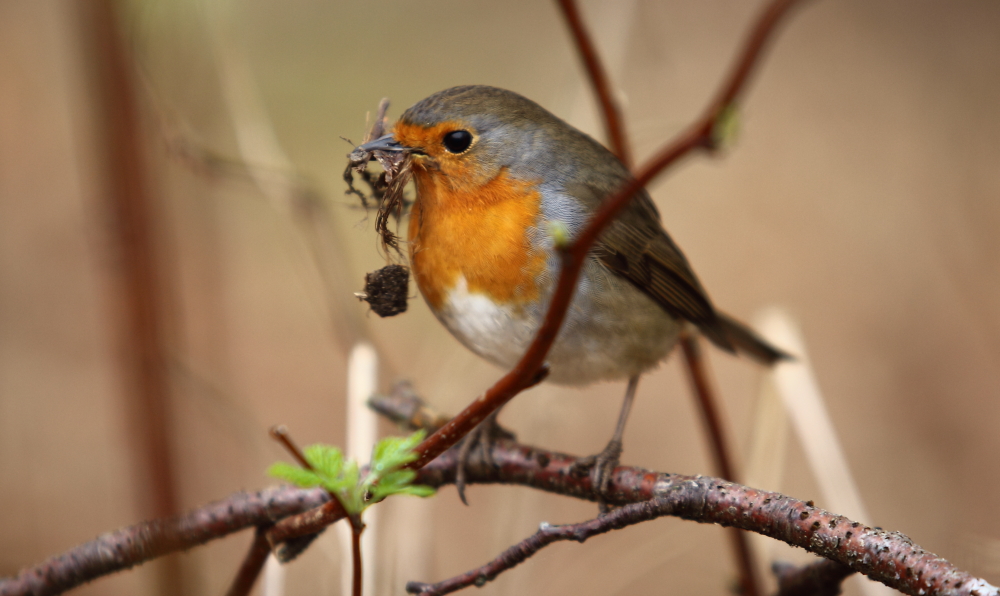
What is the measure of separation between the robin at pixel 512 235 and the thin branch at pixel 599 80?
94mm


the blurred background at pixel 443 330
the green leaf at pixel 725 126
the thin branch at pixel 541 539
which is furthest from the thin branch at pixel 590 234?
the blurred background at pixel 443 330

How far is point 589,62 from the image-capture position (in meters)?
1.90

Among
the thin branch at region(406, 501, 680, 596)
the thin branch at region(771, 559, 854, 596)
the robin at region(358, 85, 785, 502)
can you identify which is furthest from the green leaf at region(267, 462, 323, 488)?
the robin at region(358, 85, 785, 502)

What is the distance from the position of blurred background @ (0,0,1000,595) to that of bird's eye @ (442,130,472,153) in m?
0.51

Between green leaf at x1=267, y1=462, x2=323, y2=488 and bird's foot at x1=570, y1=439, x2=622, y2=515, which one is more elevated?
bird's foot at x1=570, y1=439, x2=622, y2=515

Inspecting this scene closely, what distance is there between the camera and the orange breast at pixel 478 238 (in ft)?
6.36

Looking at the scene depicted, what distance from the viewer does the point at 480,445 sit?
1.95 meters

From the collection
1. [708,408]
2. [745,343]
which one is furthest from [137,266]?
[745,343]

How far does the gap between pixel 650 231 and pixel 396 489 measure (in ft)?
5.42

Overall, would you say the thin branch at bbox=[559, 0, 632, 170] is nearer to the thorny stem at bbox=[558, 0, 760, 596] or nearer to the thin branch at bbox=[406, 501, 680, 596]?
the thorny stem at bbox=[558, 0, 760, 596]

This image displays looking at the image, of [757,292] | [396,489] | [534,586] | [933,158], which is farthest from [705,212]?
[396,489]

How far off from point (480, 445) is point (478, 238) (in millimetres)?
503

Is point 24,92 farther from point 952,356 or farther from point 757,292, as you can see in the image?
point 952,356

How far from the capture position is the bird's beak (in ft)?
5.32
